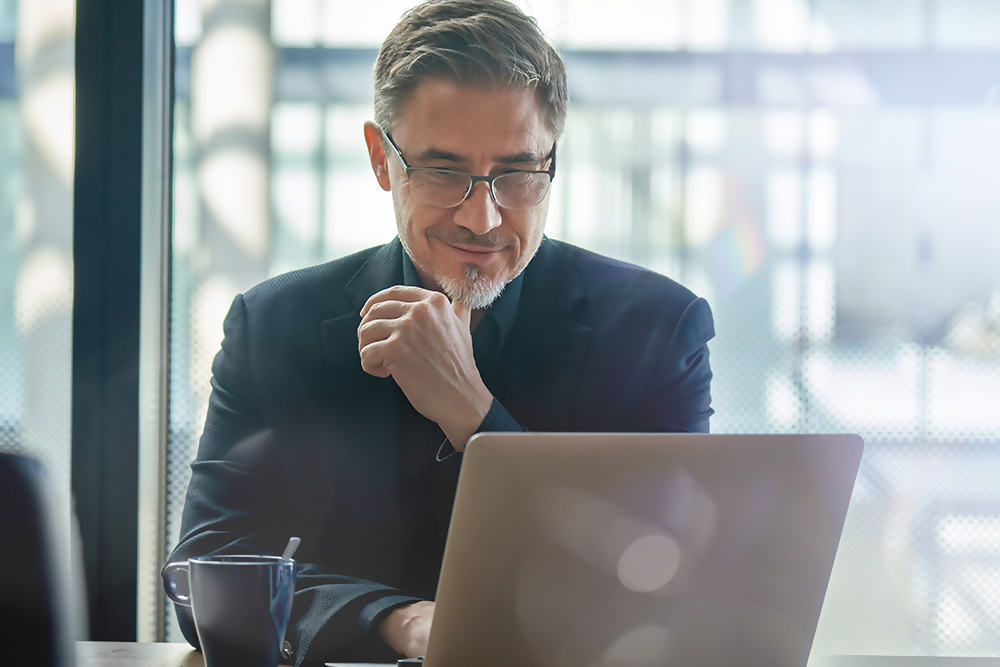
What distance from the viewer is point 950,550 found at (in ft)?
6.12

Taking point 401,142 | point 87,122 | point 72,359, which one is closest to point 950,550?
point 401,142

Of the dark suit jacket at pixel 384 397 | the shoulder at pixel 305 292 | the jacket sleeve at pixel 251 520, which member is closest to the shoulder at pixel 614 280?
the dark suit jacket at pixel 384 397

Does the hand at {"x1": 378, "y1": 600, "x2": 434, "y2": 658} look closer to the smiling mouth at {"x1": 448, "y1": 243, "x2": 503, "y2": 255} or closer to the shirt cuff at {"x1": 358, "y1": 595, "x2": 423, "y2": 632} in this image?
the shirt cuff at {"x1": 358, "y1": 595, "x2": 423, "y2": 632}

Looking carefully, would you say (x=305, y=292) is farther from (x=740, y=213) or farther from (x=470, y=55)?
(x=740, y=213)

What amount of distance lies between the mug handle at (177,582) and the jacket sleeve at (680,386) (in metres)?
0.82

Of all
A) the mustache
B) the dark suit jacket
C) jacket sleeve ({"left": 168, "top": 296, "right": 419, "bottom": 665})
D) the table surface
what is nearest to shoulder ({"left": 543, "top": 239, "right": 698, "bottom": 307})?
the dark suit jacket

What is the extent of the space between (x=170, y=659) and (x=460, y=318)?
66cm

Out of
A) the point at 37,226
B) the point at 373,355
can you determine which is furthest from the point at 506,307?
the point at 37,226

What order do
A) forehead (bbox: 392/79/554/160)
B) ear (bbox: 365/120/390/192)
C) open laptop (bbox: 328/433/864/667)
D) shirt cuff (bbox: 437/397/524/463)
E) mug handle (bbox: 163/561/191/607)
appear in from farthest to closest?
ear (bbox: 365/120/390/192)
forehead (bbox: 392/79/554/160)
shirt cuff (bbox: 437/397/524/463)
mug handle (bbox: 163/561/191/607)
open laptop (bbox: 328/433/864/667)

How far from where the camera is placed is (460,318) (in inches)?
53.6

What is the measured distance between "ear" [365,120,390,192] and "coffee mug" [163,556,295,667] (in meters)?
1.05

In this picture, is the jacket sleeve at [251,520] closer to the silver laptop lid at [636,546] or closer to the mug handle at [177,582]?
the mug handle at [177,582]

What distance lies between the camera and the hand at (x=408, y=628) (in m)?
0.88

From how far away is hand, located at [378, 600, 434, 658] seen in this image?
2.89 ft
